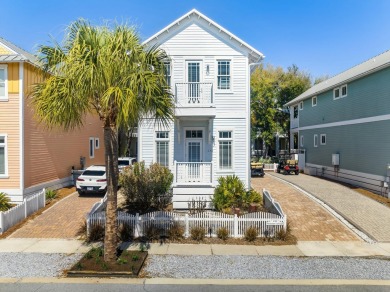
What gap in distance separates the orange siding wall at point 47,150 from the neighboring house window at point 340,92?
20.1 m

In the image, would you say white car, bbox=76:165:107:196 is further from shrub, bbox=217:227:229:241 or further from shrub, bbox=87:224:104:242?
shrub, bbox=217:227:229:241

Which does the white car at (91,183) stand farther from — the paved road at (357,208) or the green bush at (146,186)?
the paved road at (357,208)

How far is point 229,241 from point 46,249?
600 centimetres

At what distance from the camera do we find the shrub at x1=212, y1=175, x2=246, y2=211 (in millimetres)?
13273

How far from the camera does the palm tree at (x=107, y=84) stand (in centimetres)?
742

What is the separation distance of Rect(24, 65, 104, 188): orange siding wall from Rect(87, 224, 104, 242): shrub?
655 cm

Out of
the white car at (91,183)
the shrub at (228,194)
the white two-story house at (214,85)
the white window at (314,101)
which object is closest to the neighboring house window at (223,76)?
the white two-story house at (214,85)

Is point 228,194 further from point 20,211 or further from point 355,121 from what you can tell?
point 355,121

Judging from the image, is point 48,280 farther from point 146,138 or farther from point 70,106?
point 146,138

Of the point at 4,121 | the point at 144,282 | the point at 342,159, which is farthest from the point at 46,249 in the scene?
the point at 342,159

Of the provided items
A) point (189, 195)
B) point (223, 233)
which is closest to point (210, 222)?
point (223, 233)

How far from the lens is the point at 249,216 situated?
35.8 ft

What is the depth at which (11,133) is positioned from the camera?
49.3ft

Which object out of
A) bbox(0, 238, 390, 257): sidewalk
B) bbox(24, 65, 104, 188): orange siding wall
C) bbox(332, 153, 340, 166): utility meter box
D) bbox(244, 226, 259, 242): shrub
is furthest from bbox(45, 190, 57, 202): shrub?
bbox(332, 153, 340, 166): utility meter box
